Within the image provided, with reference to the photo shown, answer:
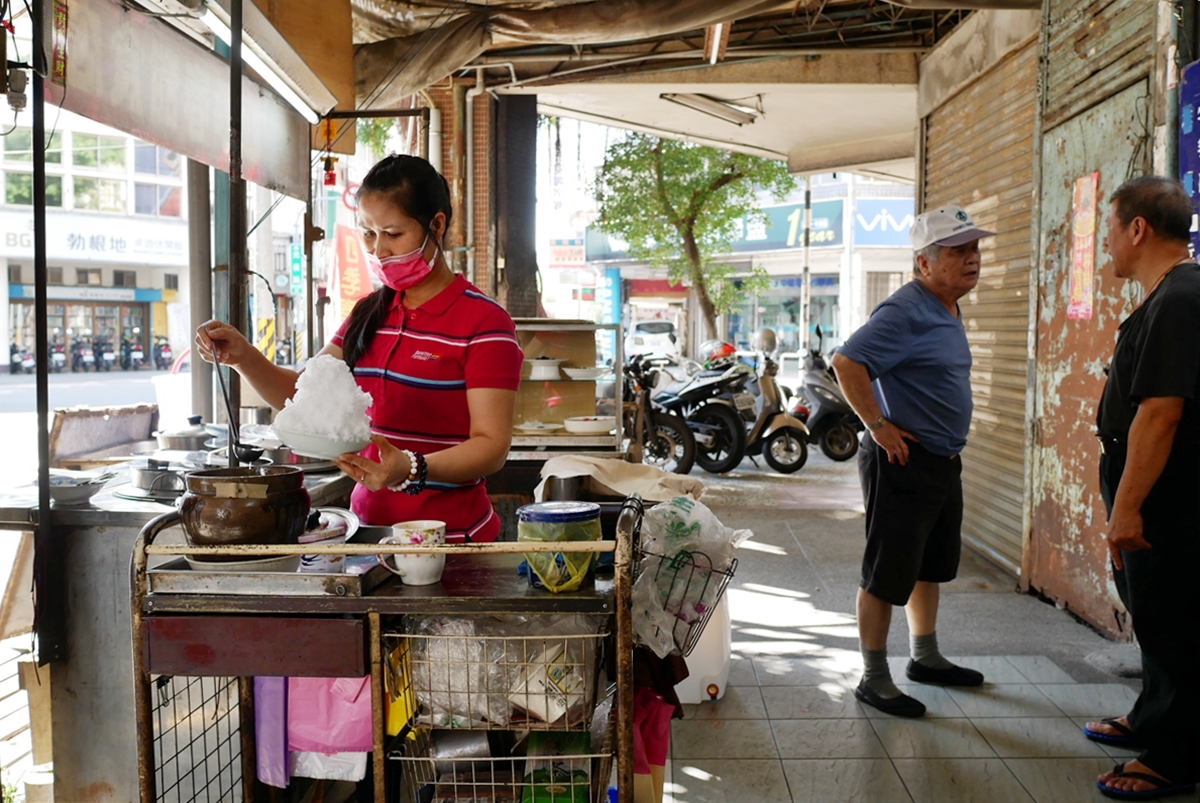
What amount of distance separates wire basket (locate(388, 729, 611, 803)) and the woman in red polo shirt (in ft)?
1.65

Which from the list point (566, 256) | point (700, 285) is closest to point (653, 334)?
point (700, 285)

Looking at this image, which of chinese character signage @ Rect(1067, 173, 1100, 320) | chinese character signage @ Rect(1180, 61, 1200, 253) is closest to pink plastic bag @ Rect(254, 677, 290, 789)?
chinese character signage @ Rect(1180, 61, 1200, 253)

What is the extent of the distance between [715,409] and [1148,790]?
702 centimetres

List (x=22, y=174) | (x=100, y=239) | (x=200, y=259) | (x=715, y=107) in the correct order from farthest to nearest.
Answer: (x=100, y=239) < (x=22, y=174) < (x=715, y=107) < (x=200, y=259)

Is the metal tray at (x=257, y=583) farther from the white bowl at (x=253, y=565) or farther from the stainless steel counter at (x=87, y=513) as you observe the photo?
the stainless steel counter at (x=87, y=513)

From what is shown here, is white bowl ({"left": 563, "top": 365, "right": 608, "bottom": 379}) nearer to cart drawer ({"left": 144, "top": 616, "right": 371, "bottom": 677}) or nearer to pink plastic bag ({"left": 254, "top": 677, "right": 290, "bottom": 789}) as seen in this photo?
pink plastic bag ({"left": 254, "top": 677, "right": 290, "bottom": 789})

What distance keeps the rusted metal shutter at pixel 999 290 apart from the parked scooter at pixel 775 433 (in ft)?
11.4

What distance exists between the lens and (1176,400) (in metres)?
2.80

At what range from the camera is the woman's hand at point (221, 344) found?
226 cm

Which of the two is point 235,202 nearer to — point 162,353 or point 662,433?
point 662,433

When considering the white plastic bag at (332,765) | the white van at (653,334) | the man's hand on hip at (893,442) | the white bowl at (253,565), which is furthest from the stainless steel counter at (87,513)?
the white van at (653,334)

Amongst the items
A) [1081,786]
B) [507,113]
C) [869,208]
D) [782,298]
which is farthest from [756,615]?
[782,298]

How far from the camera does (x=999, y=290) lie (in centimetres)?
599

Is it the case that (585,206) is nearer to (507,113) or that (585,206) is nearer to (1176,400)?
(507,113)
